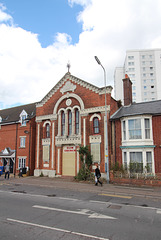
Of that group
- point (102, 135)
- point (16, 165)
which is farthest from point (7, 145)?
point (102, 135)

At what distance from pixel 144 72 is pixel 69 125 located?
175 feet

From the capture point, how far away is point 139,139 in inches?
655

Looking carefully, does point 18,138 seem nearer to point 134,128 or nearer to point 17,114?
point 17,114

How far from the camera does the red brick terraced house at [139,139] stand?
1605cm

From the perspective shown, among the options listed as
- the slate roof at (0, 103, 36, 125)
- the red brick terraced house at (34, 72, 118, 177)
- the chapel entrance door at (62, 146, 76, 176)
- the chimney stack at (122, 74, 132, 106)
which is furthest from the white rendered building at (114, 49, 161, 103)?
the chapel entrance door at (62, 146, 76, 176)

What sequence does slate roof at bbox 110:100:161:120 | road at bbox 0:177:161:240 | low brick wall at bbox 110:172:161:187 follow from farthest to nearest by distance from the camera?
1. slate roof at bbox 110:100:161:120
2. low brick wall at bbox 110:172:161:187
3. road at bbox 0:177:161:240

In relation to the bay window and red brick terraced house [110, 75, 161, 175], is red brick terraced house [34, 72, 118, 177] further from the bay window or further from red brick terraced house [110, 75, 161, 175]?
the bay window

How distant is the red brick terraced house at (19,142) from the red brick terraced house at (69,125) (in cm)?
137

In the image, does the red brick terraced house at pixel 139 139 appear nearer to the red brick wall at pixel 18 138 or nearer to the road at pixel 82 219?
the road at pixel 82 219

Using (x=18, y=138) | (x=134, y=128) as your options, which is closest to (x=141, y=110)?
(x=134, y=128)

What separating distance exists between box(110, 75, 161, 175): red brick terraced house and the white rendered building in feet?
157

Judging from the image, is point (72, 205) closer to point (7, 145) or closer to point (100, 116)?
point (100, 116)

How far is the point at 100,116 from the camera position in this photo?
62.3 feet

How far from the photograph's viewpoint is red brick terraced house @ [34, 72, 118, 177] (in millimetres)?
18953
